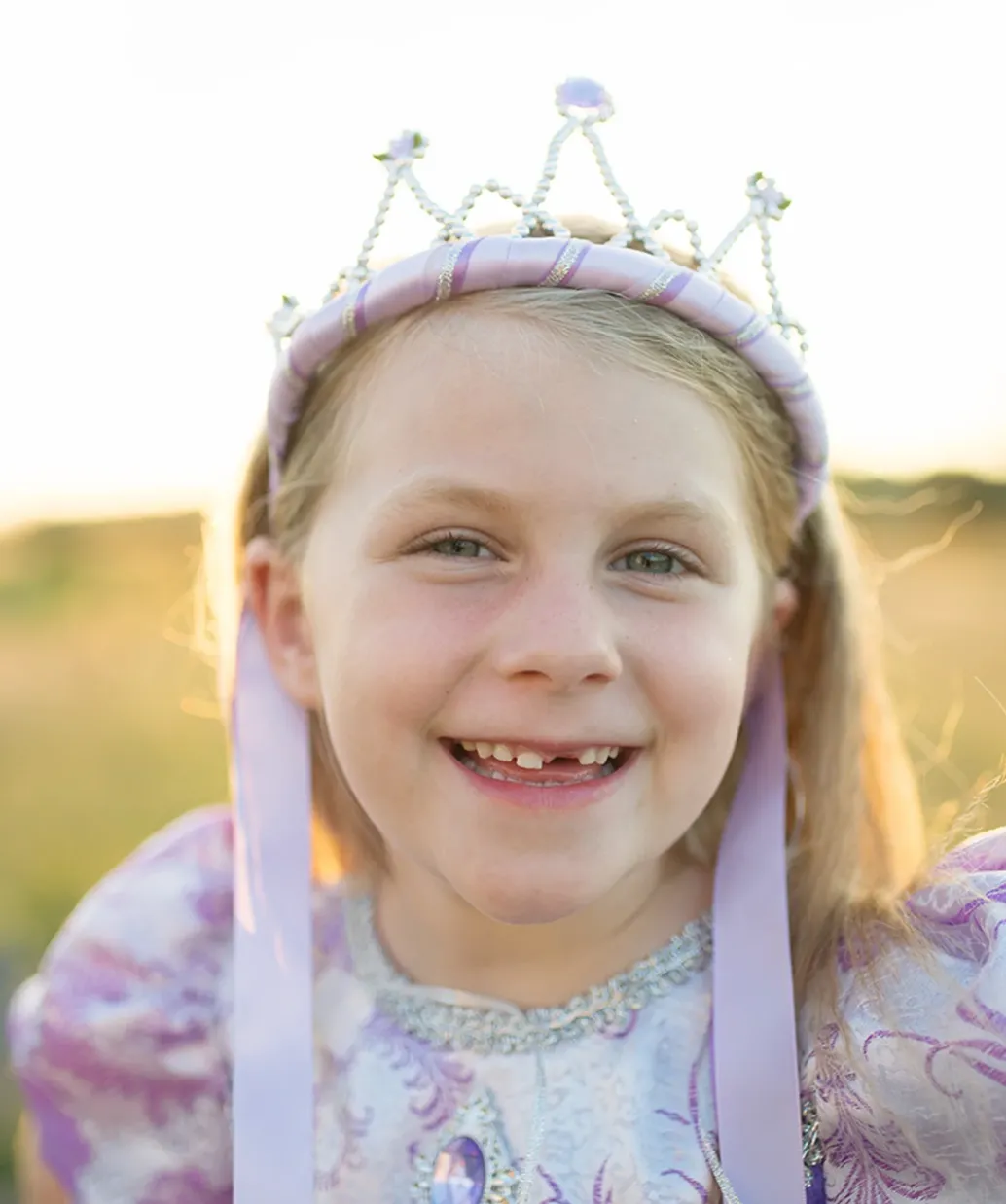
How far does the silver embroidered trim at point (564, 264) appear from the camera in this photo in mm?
1644

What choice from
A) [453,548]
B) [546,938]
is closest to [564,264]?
[453,548]

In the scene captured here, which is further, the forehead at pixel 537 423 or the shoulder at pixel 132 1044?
the shoulder at pixel 132 1044

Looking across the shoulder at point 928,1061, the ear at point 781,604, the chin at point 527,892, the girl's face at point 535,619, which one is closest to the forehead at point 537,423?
the girl's face at point 535,619

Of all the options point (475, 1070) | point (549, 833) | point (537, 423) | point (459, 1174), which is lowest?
point (459, 1174)

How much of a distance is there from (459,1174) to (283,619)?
2.61 feet

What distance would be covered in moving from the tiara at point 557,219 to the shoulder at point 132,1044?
0.91 meters

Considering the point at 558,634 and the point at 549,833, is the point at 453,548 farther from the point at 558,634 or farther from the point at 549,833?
the point at 549,833

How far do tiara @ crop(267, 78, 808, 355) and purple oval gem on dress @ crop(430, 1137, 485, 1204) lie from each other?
45.0 inches

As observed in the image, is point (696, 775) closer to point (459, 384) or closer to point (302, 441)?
point (459, 384)

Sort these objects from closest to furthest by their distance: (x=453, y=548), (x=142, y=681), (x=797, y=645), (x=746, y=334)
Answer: (x=453, y=548) < (x=746, y=334) < (x=797, y=645) < (x=142, y=681)

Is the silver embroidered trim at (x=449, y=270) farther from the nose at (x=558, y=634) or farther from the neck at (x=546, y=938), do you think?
the neck at (x=546, y=938)

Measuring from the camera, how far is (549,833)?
1585 mm

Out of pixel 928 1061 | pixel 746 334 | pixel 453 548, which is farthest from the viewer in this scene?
pixel 746 334

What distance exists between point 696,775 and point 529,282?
25.8 inches
